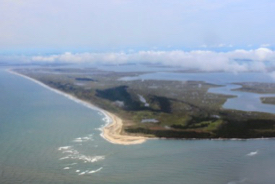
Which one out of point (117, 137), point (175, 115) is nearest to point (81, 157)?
point (117, 137)

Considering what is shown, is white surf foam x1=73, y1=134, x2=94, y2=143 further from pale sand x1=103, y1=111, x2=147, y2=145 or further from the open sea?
pale sand x1=103, y1=111, x2=147, y2=145

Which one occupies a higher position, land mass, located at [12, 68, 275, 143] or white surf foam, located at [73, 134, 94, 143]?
land mass, located at [12, 68, 275, 143]

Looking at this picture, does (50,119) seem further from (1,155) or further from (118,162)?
(118,162)

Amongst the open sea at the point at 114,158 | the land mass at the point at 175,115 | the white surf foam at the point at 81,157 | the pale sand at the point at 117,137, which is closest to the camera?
the open sea at the point at 114,158

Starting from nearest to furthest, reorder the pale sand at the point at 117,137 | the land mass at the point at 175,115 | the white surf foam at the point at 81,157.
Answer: the white surf foam at the point at 81,157, the pale sand at the point at 117,137, the land mass at the point at 175,115

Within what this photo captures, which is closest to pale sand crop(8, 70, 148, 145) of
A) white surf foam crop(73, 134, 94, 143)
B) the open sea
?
the open sea

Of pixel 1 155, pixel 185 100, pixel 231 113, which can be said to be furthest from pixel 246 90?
pixel 1 155

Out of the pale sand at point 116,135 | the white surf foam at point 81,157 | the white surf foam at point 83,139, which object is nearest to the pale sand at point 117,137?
the pale sand at point 116,135

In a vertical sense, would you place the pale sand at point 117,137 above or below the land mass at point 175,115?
below

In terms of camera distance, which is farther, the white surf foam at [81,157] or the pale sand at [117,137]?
the pale sand at [117,137]

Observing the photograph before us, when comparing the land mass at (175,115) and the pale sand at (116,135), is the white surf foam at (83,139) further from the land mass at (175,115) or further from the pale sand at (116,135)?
the land mass at (175,115)
